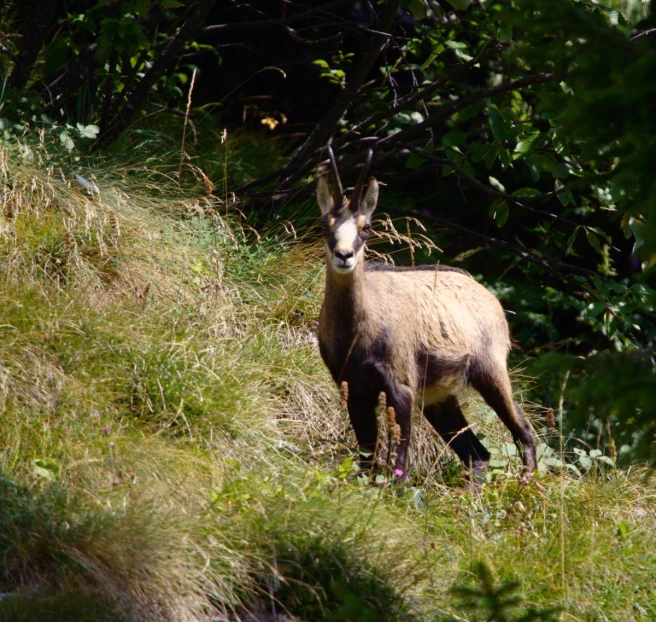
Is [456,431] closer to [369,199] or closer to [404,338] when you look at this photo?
[404,338]

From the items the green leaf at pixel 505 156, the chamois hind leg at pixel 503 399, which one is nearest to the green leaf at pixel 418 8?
the green leaf at pixel 505 156

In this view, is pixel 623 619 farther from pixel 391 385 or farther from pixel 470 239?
pixel 470 239

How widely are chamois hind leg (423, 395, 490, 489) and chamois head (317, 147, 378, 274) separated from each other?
146 cm

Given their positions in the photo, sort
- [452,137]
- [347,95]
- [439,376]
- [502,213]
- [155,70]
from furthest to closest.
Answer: [347,95] → [155,70] → [502,213] → [452,137] → [439,376]

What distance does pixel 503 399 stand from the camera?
250 inches

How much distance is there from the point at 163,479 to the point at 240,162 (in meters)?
4.80

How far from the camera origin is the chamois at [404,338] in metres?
5.64

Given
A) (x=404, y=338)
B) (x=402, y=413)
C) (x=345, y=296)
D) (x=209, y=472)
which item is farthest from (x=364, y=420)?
(x=209, y=472)

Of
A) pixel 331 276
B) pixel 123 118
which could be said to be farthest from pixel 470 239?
pixel 331 276

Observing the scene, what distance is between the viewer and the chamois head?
213 inches

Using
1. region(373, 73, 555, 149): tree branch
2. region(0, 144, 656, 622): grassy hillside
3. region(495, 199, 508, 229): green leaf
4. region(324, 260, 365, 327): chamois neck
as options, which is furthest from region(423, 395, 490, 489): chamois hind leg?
region(373, 73, 555, 149): tree branch

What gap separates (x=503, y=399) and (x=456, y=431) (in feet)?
1.33

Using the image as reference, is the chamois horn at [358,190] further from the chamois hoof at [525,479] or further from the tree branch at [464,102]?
A: the chamois hoof at [525,479]

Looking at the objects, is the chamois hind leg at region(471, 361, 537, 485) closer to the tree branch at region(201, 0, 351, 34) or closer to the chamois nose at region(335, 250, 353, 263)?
the chamois nose at region(335, 250, 353, 263)
